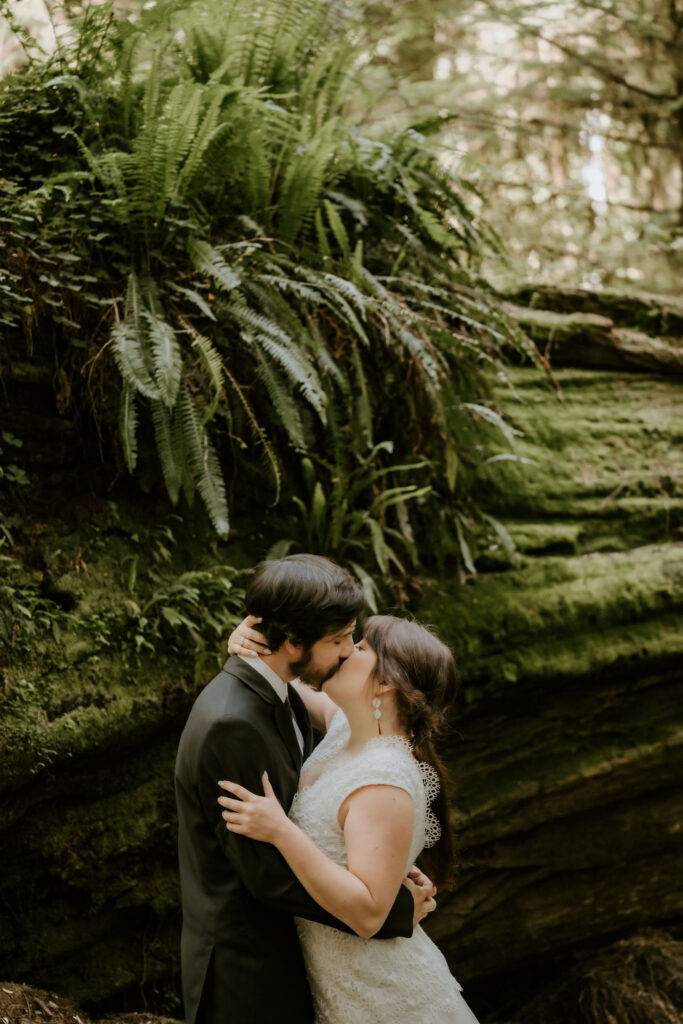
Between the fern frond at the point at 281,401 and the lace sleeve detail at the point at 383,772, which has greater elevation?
the fern frond at the point at 281,401

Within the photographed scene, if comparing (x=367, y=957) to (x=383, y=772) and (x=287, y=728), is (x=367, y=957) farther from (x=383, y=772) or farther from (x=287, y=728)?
(x=287, y=728)

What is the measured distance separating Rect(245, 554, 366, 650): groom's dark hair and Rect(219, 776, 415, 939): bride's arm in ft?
1.36

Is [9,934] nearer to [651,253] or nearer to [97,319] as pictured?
[97,319]

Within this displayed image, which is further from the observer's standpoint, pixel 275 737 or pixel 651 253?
pixel 651 253

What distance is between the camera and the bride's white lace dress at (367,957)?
210 centimetres

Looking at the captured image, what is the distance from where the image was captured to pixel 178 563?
3.56 m

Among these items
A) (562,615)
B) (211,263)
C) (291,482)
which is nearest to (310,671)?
(291,482)

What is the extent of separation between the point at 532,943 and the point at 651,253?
7.12 metres

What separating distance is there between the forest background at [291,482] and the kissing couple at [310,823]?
1167 millimetres

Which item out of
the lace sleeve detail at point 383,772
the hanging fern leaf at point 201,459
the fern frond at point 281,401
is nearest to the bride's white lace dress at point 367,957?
the lace sleeve detail at point 383,772

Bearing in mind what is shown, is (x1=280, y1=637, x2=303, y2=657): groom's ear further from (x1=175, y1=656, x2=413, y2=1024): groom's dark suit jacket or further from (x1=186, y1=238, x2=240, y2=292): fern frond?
(x1=186, y1=238, x2=240, y2=292): fern frond

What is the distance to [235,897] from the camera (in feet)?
6.68

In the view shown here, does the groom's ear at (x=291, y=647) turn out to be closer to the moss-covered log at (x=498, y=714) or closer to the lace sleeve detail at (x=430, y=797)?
the lace sleeve detail at (x=430, y=797)

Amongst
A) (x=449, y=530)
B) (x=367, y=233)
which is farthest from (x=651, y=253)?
(x=449, y=530)
